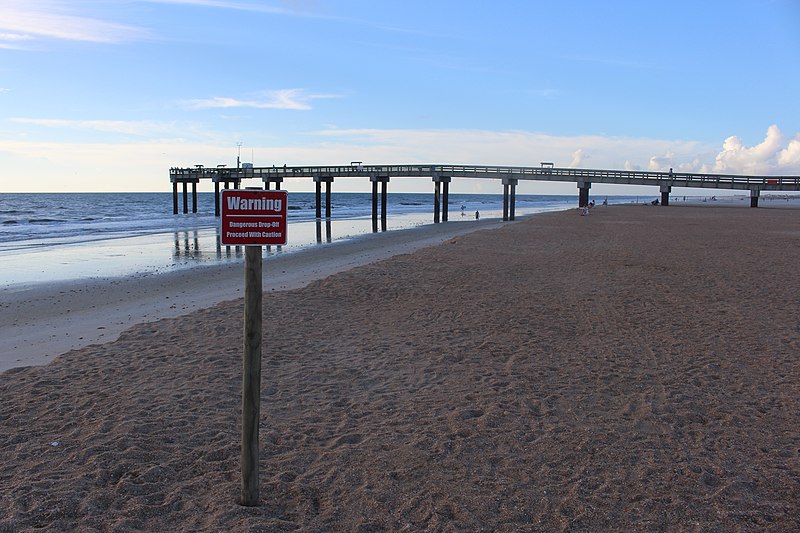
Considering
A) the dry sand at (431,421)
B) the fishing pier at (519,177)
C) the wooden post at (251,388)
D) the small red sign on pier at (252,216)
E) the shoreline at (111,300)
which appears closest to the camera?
the small red sign on pier at (252,216)

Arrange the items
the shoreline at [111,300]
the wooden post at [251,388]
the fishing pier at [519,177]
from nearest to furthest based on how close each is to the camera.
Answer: the wooden post at [251,388], the shoreline at [111,300], the fishing pier at [519,177]

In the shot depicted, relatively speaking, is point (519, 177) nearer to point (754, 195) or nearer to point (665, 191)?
point (665, 191)

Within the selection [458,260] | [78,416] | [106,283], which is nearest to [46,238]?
[106,283]

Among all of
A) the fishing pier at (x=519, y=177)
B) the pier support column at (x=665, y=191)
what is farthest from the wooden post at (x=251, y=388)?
the pier support column at (x=665, y=191)

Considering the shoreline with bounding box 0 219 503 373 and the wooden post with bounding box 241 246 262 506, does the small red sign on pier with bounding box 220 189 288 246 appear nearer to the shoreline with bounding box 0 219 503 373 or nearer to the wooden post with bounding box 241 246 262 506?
the wooden post with bounding box 241 246 262 506

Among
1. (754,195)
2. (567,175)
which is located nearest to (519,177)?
(567,175)

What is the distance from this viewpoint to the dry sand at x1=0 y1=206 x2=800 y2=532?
13.6 ft

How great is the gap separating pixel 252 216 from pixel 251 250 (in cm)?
25

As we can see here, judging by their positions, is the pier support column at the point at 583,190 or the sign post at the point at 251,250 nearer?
the sign post at the point at 251,250

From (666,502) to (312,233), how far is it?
32.6m

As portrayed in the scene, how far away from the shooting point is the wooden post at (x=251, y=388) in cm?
402

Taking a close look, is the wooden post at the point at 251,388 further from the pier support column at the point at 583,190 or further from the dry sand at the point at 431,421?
the pier support column at the point at 583,190

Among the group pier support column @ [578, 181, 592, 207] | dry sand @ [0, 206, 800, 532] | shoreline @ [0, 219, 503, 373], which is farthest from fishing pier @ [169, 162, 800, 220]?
dry sand @ [0, 206, 800, 532]

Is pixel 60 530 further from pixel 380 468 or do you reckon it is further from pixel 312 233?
pixel 312 233
